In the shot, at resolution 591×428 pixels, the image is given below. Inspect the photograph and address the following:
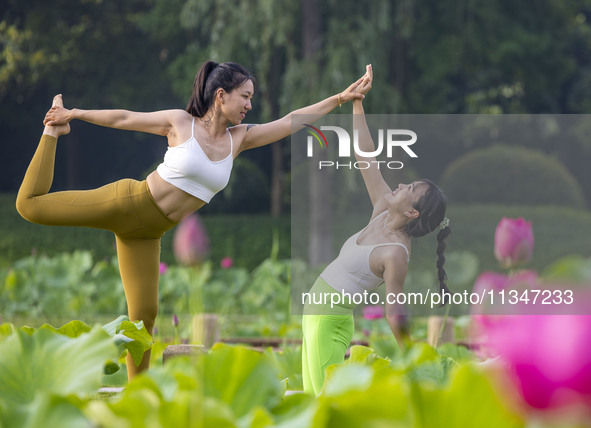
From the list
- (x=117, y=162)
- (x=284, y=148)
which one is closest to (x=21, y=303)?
(x=284, y=148)

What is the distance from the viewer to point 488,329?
0.67m

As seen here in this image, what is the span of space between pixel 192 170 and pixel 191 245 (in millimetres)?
2257

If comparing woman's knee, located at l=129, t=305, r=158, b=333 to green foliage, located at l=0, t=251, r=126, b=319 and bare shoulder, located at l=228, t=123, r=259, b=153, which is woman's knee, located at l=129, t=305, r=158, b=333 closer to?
bare shoulder, located at l=228, t=123, r=259, b=153

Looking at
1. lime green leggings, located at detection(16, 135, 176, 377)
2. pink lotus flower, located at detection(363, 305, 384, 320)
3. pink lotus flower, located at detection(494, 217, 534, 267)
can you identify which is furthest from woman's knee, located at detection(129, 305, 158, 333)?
pink lotus flower, located at detection(363, 305, 384, 320)

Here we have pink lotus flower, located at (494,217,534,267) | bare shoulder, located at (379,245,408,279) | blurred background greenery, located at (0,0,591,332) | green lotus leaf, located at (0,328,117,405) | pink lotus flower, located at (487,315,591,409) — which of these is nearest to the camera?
pink lotus flower, located at (487,315,591,409)

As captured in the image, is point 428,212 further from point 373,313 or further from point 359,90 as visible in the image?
point 373,313

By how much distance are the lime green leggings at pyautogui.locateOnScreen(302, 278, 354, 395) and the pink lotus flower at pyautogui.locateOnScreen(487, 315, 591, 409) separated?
2.55m

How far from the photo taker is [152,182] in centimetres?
320

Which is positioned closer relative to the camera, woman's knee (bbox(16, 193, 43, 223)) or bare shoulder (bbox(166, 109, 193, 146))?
woman's knee (bbox(16, 193, 43, 223))

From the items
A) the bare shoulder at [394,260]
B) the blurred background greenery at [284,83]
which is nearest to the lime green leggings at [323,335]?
the bare shoulder at [394,260]

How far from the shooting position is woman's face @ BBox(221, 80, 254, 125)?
10.7ft

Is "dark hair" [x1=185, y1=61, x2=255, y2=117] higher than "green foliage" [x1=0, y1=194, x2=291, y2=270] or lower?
higher

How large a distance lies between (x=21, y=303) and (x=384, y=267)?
509cm

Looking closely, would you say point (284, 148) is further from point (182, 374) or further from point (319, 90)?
point (182, 374)
